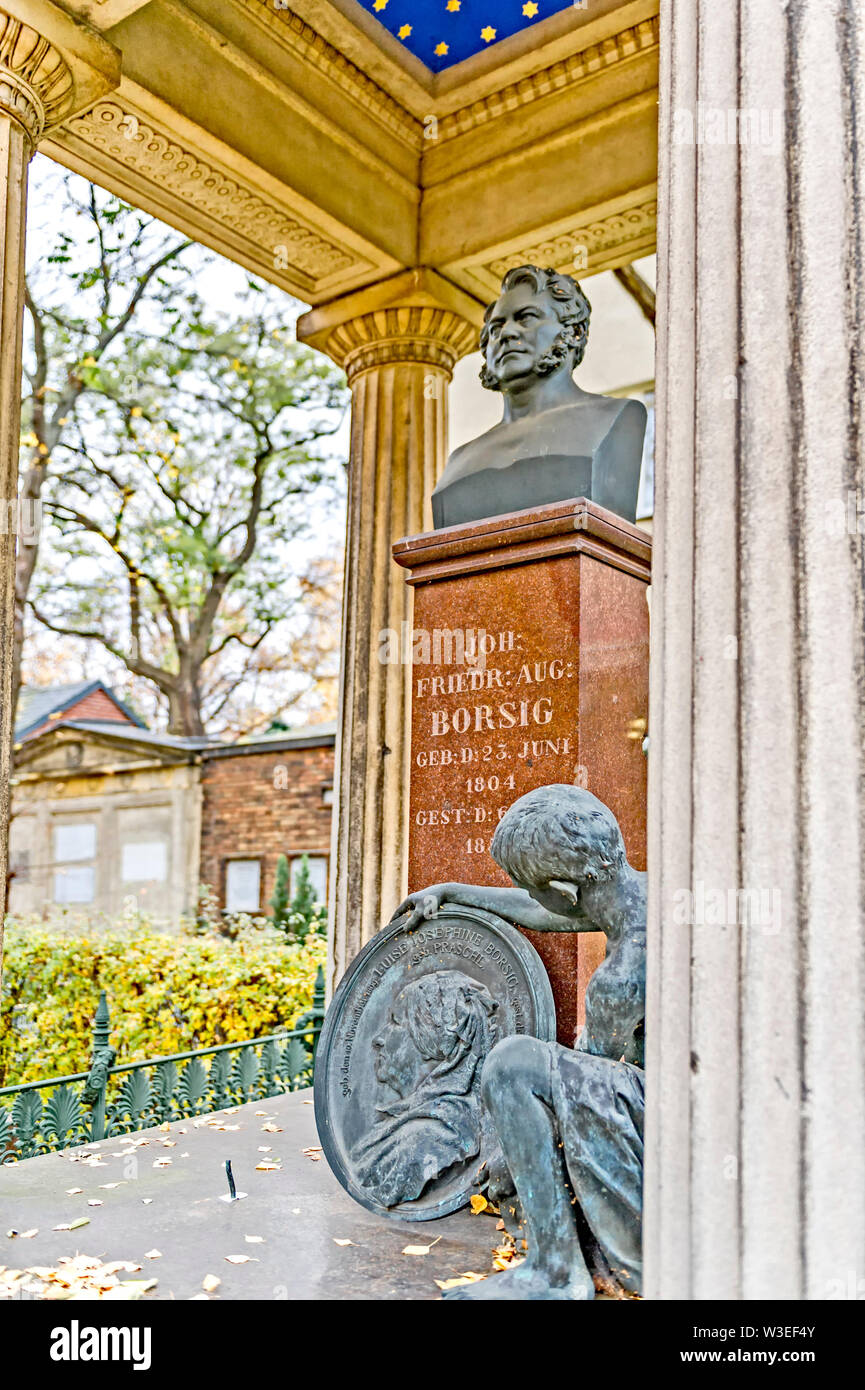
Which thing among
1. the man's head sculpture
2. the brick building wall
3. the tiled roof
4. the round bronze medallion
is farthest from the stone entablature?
the tiled roof

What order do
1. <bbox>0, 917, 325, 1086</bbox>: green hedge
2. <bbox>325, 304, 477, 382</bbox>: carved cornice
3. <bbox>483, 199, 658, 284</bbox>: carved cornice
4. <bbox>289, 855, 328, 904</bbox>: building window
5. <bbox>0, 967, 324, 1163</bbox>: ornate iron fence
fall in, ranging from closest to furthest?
1. <bbox>0, 967, 324, 1163</bbox>: ornate iron fence
2. <bbox>483, 199, 658, 284</bbox>: carved cornice
3. <bbox>325, 304, 477, 382</bbox>: carved cornice
4. <bbox>0, 917, 325, 1086</bbox>: green hedge
5. <bbox>289, 855, 328, 904</bbox>: building window

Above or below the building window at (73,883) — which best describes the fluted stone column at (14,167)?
above

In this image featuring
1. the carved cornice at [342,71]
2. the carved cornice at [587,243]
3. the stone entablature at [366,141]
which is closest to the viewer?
the stone entablature at [366,141]

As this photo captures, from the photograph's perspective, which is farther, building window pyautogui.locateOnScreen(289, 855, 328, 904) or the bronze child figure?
building window pyautogui.locateOnScreen(289, 855, 328, 904)

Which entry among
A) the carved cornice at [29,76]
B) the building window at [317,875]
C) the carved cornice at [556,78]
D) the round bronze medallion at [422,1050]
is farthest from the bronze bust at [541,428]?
the building window at [317,875]

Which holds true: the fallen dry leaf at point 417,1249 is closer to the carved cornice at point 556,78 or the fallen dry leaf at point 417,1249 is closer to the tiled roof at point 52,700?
the carved cornice at point 556,78

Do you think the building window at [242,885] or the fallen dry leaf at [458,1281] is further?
the building window at [242,885]

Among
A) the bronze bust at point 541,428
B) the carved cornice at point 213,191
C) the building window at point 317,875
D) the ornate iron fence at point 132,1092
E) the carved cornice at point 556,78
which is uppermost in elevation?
the carved cornice at point 556,78

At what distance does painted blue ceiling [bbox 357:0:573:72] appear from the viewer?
24.9ft

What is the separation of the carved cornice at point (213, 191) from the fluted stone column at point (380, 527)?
39cm

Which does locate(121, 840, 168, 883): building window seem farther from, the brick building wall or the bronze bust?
the bronze bust

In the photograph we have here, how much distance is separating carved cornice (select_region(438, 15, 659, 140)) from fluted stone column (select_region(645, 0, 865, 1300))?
17.6 ft

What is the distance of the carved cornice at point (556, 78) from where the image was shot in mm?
7312

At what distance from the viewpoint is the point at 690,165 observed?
2.62m
